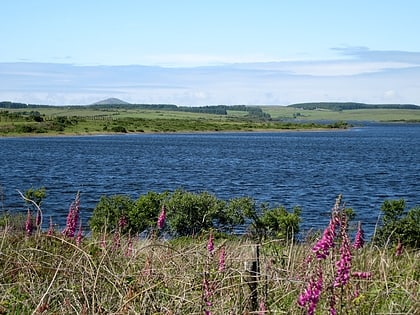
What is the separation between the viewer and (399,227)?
736 inches

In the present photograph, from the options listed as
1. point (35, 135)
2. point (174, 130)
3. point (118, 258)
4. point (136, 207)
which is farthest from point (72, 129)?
point (118, 258)

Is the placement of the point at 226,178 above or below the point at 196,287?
below

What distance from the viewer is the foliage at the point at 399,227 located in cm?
1847

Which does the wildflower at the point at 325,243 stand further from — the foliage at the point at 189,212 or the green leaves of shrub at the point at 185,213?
the foliage at the point at 189,212

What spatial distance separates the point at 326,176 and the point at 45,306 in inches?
2362

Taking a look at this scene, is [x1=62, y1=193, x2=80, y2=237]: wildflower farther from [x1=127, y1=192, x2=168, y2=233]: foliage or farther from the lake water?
the lake water

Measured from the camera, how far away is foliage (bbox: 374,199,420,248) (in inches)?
727

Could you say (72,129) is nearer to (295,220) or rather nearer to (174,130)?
(174,130)

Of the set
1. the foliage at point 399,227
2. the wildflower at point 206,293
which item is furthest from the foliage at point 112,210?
the wildflower at point 206,293

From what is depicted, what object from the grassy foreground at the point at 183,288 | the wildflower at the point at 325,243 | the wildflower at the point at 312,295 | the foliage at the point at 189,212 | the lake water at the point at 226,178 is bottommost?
the lake water at the point at 226,178

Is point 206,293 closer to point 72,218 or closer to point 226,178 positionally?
point 72,218

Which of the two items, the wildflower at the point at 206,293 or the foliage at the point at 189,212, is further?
the foliage at the point at 189,212

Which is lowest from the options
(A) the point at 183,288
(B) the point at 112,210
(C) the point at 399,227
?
(B) the point at 112,210

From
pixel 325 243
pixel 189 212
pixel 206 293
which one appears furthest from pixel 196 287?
pixel 189 212
